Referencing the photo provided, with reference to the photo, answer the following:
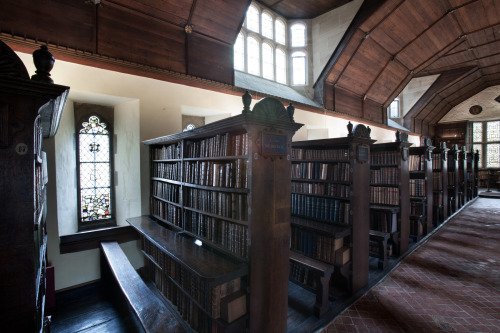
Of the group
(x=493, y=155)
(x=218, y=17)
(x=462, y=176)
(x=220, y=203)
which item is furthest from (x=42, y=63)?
(x=493, y=155)

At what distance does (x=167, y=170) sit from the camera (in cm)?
368

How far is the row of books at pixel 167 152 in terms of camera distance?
11.0 ft

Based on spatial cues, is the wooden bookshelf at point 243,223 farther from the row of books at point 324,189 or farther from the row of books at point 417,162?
the row of books at point 417,162

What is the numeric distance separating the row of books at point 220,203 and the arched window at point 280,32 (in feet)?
20.3

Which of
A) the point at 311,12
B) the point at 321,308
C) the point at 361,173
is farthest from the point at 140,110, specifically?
the point at 311,12

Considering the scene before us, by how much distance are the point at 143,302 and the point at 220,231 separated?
3.14ft

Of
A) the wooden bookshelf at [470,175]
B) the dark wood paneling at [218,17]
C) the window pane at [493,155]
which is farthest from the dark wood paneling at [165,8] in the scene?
the window pane at [493,155]

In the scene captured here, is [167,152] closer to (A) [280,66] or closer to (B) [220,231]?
(B) [220,231]

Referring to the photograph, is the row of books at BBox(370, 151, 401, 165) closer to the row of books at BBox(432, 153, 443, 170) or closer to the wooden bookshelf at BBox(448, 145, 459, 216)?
the row of books at BBox(432, 153, 443, 170)

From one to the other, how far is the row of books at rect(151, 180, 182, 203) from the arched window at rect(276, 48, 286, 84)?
16.7ft

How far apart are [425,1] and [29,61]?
8333mm

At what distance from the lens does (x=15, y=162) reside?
1.11m

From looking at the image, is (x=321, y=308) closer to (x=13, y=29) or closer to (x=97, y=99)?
(x=97, y=99)

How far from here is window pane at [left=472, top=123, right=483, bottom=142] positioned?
1390 cm
